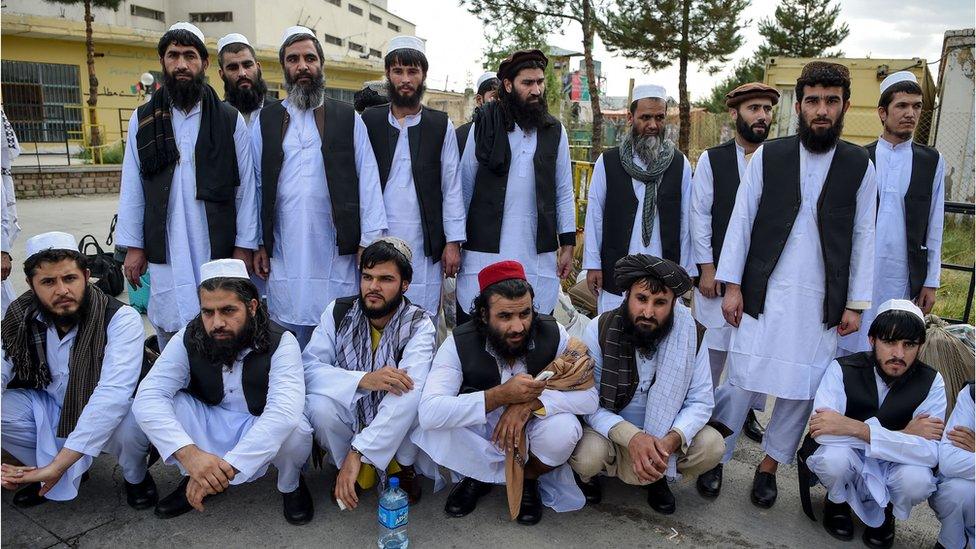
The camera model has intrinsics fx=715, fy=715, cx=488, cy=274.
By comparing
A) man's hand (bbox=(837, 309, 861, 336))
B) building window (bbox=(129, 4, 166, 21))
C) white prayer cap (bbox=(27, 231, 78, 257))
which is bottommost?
man's hand (bbox=(837, 309, 861, 336))

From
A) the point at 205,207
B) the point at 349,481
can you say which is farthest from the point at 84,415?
the point at 205,207

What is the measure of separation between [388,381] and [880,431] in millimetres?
1967

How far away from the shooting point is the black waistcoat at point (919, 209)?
3.69 metres

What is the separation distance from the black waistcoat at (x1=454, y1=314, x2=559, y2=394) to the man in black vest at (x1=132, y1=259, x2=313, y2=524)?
27.2 inches

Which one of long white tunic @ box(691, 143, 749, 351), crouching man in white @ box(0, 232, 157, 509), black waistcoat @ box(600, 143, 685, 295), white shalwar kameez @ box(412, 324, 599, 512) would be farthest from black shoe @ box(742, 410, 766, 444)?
crouching man in white @ box(0, 232, 157, 509)

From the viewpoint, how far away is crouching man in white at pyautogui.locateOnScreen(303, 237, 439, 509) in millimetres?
2998

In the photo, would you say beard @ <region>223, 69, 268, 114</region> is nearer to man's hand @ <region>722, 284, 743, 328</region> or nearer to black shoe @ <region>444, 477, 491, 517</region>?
black shoe @ <region>444, 477, 491, 517</region>

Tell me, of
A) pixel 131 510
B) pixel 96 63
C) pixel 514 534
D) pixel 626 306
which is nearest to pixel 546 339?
pixel 626 306

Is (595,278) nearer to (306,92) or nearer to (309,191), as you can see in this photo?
(309,191)

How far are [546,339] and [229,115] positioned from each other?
2.04 metres

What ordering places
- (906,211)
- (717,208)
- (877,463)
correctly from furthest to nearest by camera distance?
(717,208)
(906,211)
(877,463)

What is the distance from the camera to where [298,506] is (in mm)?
2967

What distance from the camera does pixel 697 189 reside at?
3.84m

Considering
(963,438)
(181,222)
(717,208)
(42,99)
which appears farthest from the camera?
(42,99)
